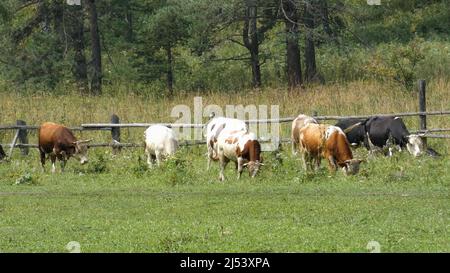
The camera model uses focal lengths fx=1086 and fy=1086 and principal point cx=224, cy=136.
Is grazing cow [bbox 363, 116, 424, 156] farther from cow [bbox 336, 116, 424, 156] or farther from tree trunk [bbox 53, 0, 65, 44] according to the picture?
tree trunk [bbox 53, 0, 65, 44]

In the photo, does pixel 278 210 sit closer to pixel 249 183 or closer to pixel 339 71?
pixel 249 183

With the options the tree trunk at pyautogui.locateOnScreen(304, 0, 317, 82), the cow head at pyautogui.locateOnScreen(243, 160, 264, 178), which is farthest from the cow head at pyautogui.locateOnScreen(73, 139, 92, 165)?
the tree trunk at pyautogui.locateOnScreen(304, 0, 317, 82)

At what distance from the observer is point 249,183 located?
67.8ft

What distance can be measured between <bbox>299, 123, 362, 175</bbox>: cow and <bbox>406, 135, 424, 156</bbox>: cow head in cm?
291

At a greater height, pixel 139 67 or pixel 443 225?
pixel 139 67

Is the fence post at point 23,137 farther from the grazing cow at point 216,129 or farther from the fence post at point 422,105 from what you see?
the fence post at point 422,105

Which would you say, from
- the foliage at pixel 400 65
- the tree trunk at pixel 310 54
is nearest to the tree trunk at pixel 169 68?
the tree trunk at pixel 310 54

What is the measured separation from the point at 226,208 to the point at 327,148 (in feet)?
17.0

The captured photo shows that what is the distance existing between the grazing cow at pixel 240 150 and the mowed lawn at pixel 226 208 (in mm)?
242

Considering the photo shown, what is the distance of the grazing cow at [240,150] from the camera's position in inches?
851

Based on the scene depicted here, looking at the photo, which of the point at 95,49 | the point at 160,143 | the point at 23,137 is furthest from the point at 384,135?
the point at 95,49

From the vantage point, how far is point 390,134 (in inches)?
997
